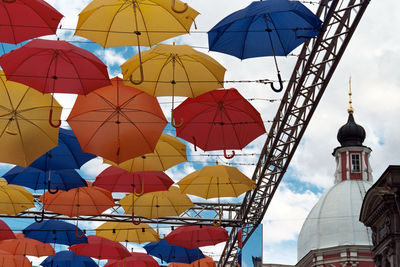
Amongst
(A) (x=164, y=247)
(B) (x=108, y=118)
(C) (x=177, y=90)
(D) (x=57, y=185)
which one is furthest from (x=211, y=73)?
(A) (x=164, y=247)

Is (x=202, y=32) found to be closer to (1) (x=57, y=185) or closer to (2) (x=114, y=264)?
(1) (x=57, y=185)

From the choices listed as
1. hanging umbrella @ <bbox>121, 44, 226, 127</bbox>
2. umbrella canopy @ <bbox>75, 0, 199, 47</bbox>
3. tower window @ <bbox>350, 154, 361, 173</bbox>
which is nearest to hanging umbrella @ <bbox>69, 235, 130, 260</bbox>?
hanging umbrella @ <bbox>121, 44, 226, 127</bbox>

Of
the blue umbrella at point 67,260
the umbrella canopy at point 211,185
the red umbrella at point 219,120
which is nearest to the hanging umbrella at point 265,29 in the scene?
the red umbrella at point 219,120

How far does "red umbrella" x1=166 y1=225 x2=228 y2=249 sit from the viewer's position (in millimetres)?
23969

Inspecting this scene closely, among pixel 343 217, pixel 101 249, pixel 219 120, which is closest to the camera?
pixel 219 120

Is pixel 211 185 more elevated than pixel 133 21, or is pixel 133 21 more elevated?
pixel 133 21

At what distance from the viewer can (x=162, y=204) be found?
21.9 meters

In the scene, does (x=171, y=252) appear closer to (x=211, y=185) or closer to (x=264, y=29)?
(x=211, y=185)

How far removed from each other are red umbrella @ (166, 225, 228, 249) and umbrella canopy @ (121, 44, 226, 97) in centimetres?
1012

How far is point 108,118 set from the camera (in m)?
15.1

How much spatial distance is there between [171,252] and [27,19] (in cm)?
1577

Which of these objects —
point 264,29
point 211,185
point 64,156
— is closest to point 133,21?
point 264,29

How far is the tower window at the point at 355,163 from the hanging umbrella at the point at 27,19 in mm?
53458

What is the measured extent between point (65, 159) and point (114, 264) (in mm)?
9461
